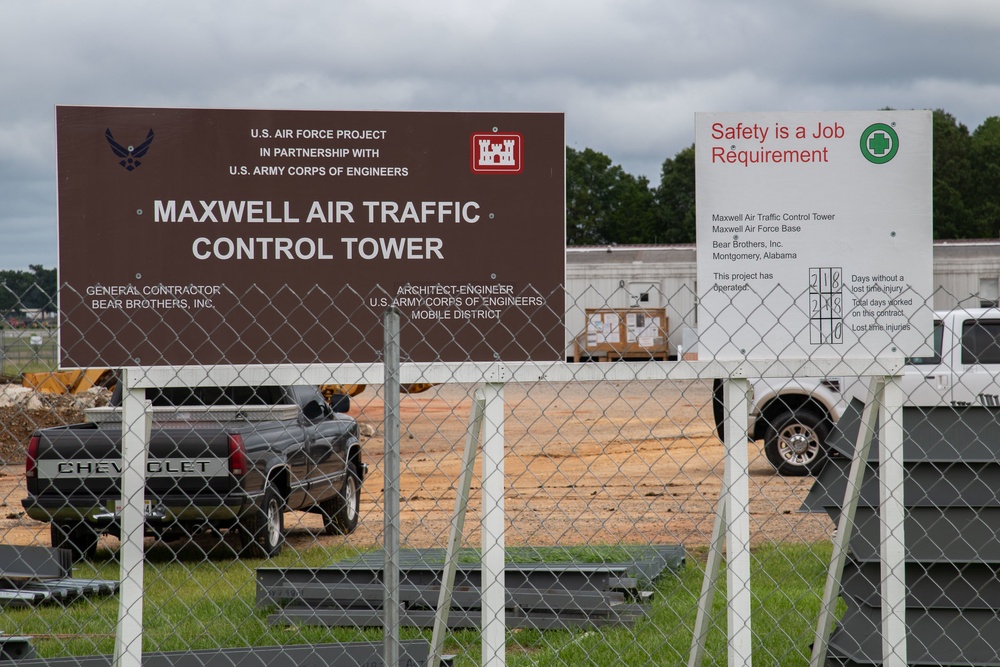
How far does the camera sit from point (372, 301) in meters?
3.71

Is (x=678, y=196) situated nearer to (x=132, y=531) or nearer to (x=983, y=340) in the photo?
(x=983, y=340)

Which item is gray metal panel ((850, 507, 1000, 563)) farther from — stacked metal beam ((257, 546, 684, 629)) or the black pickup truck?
the black pickup truck

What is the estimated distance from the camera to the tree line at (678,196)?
229 ft

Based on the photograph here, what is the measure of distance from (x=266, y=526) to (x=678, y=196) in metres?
68.9

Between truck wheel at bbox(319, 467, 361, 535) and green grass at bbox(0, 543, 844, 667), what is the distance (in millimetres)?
2195

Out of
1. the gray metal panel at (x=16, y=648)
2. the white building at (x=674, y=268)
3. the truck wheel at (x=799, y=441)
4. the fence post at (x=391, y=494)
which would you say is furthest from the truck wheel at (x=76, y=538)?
the white building at (x=674, y=268)

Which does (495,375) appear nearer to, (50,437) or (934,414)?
(934,414)

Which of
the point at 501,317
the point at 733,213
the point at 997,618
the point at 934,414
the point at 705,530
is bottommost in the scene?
the point at 705,530

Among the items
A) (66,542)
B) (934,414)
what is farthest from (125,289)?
(66,542)

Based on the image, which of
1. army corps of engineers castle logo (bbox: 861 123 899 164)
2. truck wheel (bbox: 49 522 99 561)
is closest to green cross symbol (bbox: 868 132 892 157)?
army corps of engineers castle logo (bbox: 861 123 899 164)

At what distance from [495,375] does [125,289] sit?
1.29 meters

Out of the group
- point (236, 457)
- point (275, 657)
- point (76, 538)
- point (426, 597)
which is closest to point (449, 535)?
point (426, 597)

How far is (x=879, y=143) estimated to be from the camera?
12.1 ft

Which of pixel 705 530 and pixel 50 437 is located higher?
pixel 50 437
